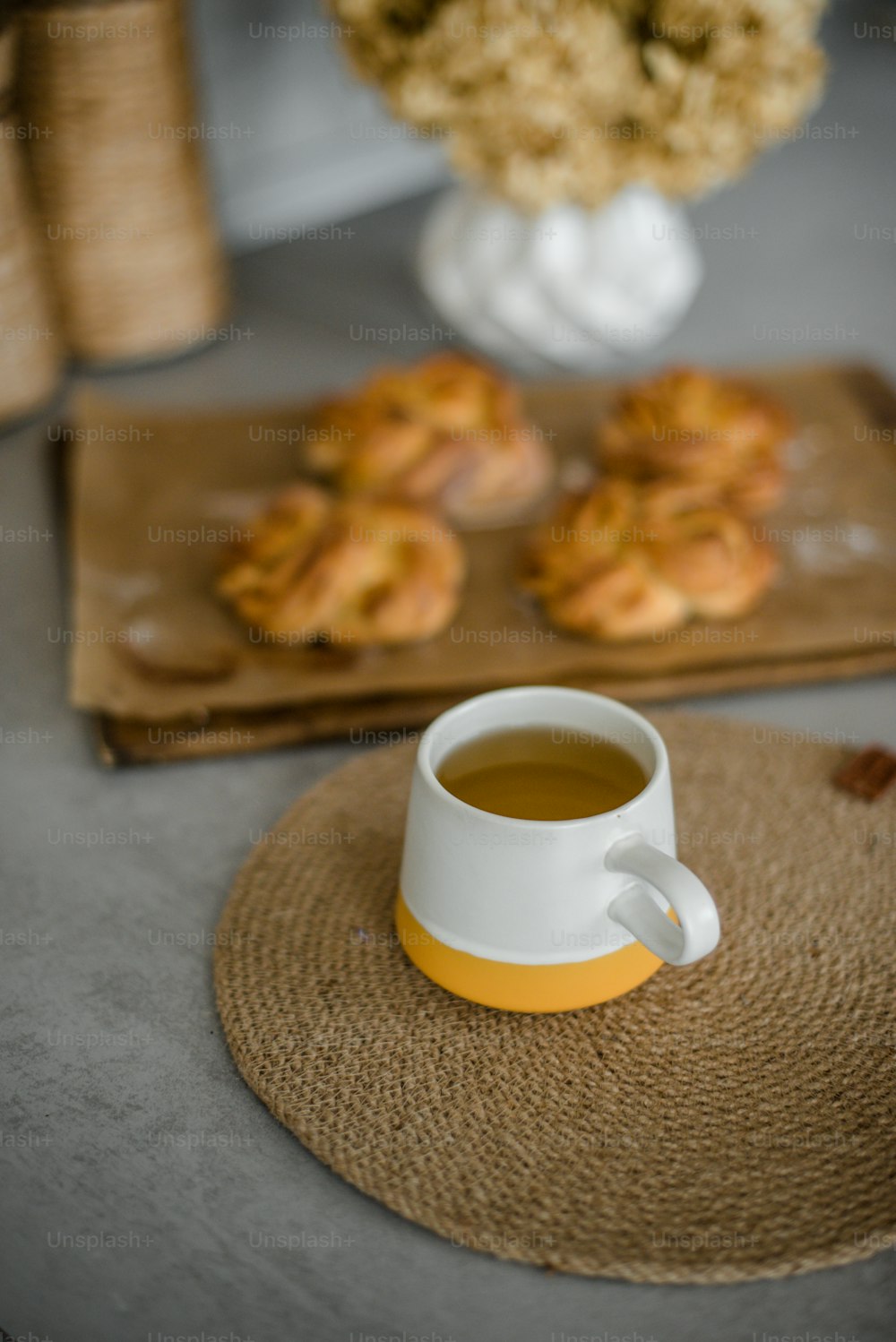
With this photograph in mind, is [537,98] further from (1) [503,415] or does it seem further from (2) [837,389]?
(2) [837,389]

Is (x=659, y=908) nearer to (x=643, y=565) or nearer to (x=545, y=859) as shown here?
(x=545, y=859)

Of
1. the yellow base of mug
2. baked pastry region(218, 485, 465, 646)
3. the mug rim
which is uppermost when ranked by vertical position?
the mug rim

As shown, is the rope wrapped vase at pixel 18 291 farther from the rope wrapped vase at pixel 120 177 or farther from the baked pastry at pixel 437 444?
the baked pastry at pixel 437 444

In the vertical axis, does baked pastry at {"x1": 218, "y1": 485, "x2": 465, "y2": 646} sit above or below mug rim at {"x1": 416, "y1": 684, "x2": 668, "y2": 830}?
below

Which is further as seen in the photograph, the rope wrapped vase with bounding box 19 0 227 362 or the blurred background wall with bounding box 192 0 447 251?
the blurred background wall with bounding box 192 0 447 251

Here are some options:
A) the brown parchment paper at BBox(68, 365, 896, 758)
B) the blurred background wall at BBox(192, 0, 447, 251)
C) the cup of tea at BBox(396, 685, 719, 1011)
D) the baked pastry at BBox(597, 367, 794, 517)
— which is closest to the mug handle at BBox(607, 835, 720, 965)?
the cup of tea at BBox(396, 685, 719, 1011)

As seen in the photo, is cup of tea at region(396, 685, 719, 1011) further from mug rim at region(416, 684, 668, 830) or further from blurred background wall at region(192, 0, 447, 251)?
blurred background wall at region(192, 0, 447, 251)

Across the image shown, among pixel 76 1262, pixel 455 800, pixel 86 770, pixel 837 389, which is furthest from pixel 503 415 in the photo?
pixel 76 1262

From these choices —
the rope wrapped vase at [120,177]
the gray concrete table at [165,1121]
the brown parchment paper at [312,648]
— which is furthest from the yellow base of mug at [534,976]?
the rope wrapped vase at [120,177]

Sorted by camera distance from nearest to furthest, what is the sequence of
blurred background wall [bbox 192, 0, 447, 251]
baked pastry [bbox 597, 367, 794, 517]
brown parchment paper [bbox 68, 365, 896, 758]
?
brown parchment paper [bbox 68, 365, 896, 758] → baked pastry [bbox 597, 367, 794, 517] → blurred background wall [bbox 192, 0, 447, 251]
